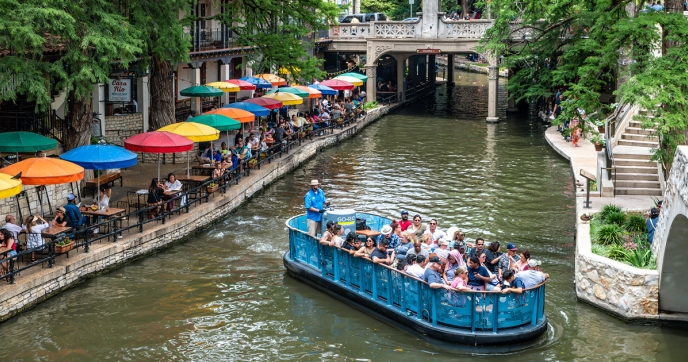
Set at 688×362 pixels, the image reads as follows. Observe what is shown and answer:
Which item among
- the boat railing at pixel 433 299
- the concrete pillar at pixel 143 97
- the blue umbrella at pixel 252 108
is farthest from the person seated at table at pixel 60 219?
the concrete pillar at pixel 143 97

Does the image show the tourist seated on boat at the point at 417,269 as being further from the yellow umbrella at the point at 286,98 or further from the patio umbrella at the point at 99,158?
the yellow umbrella at the point at 286,98

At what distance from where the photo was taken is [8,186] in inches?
736

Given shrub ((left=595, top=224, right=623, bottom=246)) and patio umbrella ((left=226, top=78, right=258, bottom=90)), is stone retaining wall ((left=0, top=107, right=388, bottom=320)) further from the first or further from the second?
shrub ((left=595, top=224, right=623, bottom=246))

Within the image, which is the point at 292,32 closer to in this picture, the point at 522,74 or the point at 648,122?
the point at 522,74

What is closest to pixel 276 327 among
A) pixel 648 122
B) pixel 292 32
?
pixel 648 122

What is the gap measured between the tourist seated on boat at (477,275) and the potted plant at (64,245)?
9101mm

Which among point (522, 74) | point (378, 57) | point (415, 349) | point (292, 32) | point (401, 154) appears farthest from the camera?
point (378, 57)

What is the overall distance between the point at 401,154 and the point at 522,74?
33.1 feet

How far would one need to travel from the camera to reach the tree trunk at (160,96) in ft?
106

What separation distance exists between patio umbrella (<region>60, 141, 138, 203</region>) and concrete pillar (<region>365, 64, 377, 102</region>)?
31175mm

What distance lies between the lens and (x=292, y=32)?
3544 centimetres

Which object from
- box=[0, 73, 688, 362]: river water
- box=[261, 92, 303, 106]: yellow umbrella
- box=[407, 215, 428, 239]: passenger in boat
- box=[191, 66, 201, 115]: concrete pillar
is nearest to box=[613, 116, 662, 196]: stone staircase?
box=[0, 73, 688, 362]: river water

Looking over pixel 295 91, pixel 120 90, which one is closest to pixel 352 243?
pixel 120 90

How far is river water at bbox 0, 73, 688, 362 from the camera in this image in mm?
17000
